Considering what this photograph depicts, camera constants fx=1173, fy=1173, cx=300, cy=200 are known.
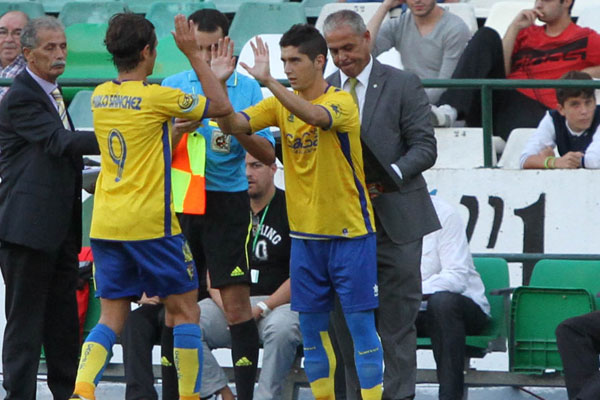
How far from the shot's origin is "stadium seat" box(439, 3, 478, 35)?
958 centimetres

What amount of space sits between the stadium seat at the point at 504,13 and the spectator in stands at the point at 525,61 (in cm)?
91

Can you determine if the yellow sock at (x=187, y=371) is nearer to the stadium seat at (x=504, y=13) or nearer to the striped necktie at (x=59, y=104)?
the striped necktie at (x=59, y=104)

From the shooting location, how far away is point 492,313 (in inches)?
269

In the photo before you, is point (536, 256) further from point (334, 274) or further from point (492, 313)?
point (334, 274)

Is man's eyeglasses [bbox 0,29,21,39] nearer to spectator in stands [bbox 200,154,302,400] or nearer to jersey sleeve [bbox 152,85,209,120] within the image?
spectator in stands [bbox 200,154,302,400]

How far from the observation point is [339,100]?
17.4 feet

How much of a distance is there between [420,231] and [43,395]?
345 cm

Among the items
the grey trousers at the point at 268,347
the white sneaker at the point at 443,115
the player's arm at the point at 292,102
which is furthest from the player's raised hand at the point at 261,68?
the white sneaker at the point at 443,115

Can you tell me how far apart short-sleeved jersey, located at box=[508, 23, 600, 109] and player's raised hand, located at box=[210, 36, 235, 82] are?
12.2 ft

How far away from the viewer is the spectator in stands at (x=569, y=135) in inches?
304

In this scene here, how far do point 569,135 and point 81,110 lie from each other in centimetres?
396

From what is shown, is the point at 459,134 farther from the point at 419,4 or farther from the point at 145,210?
the point at 145,210

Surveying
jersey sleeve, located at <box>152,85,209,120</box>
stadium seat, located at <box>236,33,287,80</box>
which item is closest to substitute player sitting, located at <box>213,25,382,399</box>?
jersey sleeve, located at <box>152,85,209,120</box>

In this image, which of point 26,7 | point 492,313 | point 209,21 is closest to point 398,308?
point 492,313
